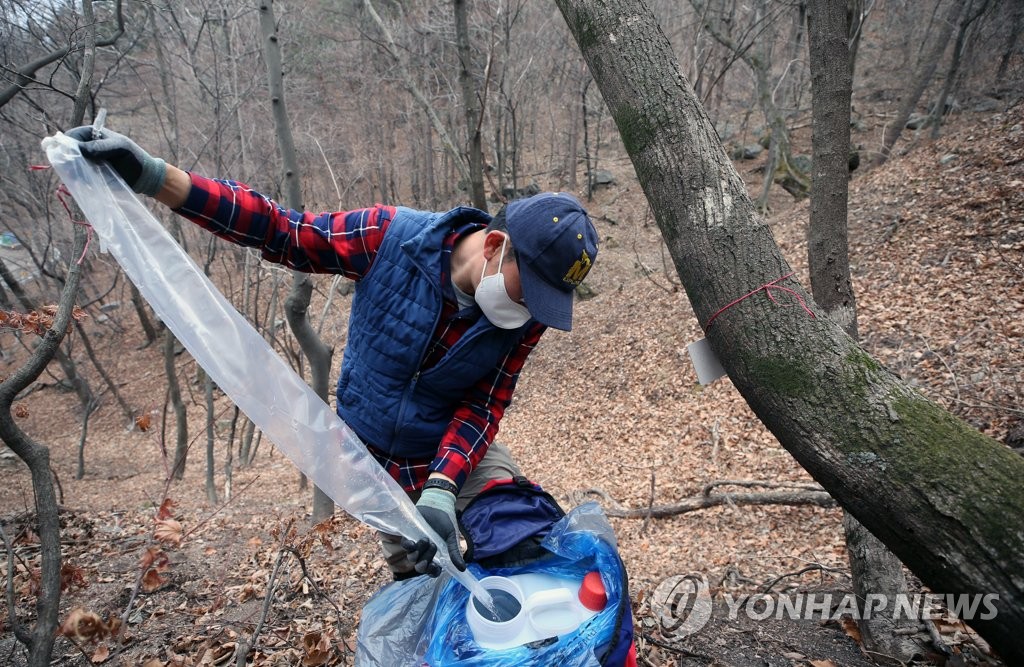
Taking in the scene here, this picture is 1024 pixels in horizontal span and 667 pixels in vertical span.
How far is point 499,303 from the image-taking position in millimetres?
1888

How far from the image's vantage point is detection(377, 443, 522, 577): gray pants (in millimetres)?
2131

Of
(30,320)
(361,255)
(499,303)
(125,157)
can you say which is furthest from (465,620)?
(30,320)

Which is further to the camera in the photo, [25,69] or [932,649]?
[25,69]

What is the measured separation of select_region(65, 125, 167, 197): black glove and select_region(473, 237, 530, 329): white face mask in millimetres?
1062

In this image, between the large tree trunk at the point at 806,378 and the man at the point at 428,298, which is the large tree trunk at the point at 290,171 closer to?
the man at the point at 428,298

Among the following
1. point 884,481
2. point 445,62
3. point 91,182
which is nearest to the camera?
point 884,481

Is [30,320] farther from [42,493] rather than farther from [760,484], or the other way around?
→ [760,484]

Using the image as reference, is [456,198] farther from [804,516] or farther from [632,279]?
[804,516]

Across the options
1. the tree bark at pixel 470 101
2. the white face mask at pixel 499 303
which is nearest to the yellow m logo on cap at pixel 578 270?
the white face mask at pixel 499 303

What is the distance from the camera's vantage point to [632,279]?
11531mm

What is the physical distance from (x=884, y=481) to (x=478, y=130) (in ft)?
19.2

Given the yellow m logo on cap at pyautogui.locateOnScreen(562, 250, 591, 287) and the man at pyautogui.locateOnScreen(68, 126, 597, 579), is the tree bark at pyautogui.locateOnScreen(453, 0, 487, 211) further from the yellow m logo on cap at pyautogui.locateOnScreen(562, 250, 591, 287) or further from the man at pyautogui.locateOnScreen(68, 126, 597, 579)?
the yellow m logo on cap at pyautogui.locateOnScreen(562, 250, 591, 287)

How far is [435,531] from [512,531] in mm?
281

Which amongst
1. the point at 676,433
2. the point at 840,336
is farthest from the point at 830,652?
the point at 676,433
